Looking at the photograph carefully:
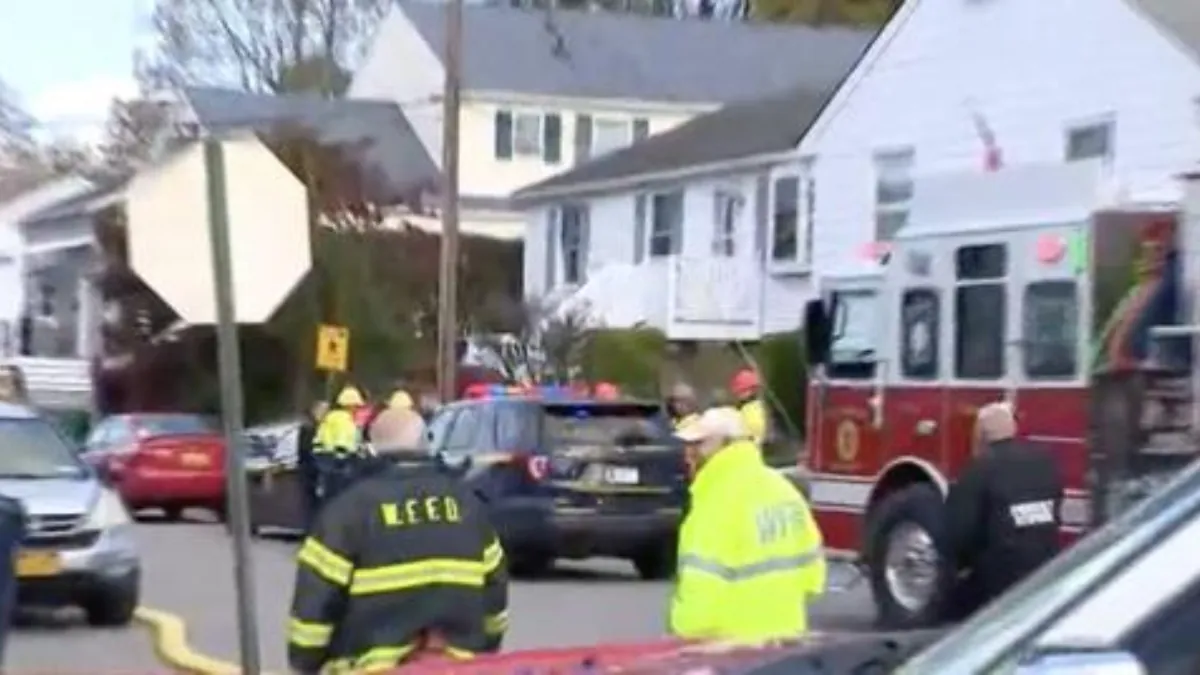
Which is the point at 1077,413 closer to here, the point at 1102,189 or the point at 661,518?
the point at 1102,189

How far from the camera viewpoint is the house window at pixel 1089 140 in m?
31.9

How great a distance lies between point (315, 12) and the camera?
78.6 m

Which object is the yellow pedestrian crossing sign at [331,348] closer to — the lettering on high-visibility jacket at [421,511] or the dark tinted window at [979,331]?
the dark tinted window at [979,331]

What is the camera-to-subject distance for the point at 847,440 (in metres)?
19.7

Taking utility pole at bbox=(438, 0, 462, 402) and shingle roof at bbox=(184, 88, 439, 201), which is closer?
utility pole at bbox=(438, 0, 462, 402)

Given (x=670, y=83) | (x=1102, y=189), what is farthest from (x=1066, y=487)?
(x=670, y=83)

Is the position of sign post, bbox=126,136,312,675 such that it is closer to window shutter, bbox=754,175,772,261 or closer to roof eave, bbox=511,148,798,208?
roof eave, bbox=511,148,798,208

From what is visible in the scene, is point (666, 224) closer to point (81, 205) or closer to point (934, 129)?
point (934, 129)

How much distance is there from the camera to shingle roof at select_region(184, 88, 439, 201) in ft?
199

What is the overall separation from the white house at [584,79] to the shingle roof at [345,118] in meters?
0.95

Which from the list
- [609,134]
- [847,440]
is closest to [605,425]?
[847,440]

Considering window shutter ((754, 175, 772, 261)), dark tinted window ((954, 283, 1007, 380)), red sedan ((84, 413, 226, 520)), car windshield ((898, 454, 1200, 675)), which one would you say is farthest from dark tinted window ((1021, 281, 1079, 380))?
window shutter ((754, 175, 772, 261))

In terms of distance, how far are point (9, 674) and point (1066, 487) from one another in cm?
630

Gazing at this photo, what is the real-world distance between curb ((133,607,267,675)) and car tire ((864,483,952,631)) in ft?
13.7
